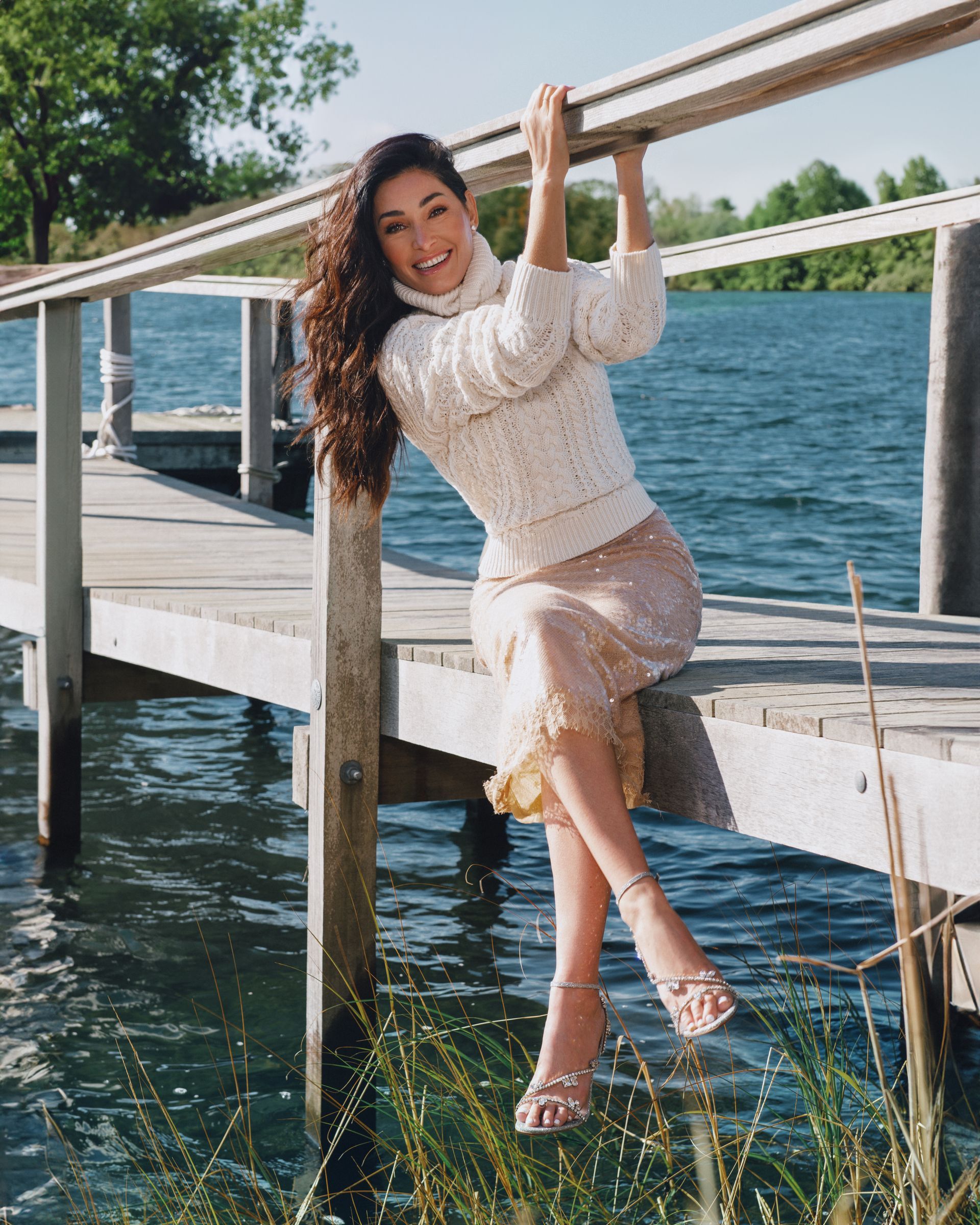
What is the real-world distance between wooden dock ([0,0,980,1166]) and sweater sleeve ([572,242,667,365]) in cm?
19

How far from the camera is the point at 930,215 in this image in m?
3.44

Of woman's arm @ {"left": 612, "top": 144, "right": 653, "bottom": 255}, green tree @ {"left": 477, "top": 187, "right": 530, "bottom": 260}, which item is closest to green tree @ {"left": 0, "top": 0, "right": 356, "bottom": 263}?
green tree @ {"left": 477, "top": 187, "right": 530, "bottom": 260}

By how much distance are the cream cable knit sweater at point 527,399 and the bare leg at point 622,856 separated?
1.51 ft

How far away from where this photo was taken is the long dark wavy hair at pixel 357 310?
8.02ft

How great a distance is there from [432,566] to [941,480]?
6.25 ft

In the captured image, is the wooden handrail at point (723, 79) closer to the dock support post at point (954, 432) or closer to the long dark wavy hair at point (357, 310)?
the long dark wavy hair at point (357, 310)

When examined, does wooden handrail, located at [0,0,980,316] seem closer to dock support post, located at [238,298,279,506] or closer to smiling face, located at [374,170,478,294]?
smiling face, located at [374,170,478,294]

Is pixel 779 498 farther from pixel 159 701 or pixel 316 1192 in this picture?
pixel 316 1192

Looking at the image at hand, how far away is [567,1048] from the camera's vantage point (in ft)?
6.54

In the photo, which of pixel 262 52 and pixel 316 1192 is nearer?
pixel 316 1192

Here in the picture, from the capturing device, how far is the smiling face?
96.0 inches

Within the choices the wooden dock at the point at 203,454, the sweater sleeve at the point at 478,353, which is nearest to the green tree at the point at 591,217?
the wooden dock at the point at 203,454

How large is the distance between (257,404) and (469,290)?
4.24m

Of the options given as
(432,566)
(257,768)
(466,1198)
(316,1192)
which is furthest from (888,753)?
(257,768)
